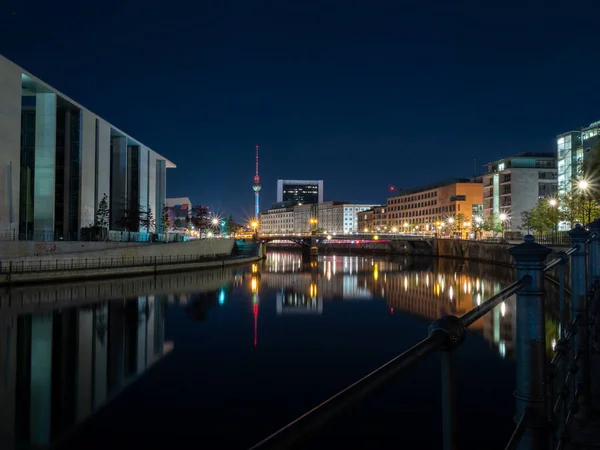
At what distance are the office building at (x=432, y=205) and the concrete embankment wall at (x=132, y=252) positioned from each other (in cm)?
6156

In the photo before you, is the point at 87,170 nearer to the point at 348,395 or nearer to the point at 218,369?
the point at 218,369

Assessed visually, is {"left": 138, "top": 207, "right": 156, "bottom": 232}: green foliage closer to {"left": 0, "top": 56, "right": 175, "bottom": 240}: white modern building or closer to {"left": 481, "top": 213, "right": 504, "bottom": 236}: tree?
{"left": 0, "top": 56, "right": 175, "bottom": 240}: white modern building

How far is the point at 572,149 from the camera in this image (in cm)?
7019

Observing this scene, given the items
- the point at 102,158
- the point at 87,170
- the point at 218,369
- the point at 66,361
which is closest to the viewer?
the point at 218,369

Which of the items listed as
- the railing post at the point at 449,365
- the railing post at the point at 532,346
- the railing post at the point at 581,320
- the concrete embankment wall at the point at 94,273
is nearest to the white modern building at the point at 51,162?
the concrete embankment wall at the point at 94,273

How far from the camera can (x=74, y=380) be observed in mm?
16172

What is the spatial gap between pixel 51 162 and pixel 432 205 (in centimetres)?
9248

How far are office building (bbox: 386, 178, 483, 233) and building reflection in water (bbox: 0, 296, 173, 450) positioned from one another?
8934 centimetres

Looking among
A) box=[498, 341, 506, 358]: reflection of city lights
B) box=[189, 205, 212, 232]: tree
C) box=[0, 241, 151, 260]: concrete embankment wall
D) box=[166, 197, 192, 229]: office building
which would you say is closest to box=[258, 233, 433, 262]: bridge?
box=[189, 205, 212, 232]: tree

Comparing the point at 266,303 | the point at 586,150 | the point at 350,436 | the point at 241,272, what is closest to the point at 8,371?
the point at 350,436

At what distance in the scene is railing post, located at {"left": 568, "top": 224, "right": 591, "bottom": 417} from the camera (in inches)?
174

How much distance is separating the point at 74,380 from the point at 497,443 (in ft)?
41.6

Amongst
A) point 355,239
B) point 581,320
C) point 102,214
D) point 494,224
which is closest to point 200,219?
point 355,239

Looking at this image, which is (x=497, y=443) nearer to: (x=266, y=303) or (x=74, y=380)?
(x=74, y=380)
